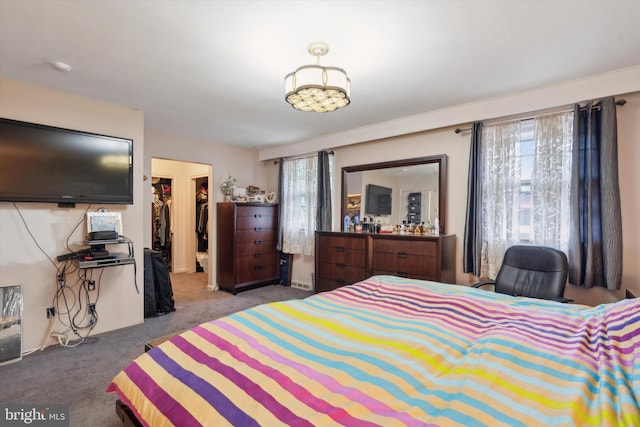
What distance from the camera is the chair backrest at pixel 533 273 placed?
241cm

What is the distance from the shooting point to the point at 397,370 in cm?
106

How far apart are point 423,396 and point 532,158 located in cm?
290

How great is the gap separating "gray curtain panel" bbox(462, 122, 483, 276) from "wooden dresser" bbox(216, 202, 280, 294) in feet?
10.3

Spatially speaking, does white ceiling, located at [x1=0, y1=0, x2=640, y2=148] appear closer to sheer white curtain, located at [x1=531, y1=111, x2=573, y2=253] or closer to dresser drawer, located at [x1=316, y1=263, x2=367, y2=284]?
sheer white curtain, located at [x1=531, y1=111, x2=573, y2=253]

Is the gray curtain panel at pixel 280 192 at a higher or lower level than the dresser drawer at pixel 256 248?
higher

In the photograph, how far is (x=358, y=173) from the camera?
436 cm

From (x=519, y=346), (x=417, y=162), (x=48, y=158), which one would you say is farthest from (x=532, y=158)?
(x=48, y=158)

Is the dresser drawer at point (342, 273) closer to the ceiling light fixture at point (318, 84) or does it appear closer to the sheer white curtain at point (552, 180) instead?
the sheer white curtain at point (552, 180)

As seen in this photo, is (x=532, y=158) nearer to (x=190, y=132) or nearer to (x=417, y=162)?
(x=417, y=162)

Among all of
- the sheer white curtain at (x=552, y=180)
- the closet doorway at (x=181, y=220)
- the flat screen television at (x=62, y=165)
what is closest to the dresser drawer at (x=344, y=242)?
the sheer white curtain at (x=552, y=180)

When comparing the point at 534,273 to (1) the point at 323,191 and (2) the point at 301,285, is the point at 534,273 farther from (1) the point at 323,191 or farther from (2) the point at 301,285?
(2) the point at 301,285

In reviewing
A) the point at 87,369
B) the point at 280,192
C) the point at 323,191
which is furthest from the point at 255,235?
the point at 87,369

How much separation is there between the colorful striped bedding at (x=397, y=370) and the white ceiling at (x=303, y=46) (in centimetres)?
173

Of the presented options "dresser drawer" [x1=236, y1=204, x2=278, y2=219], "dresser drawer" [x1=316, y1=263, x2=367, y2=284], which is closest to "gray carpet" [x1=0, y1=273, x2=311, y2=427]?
"dresser drawer" [x1=316, y1=263, x2=367, y2=284]
